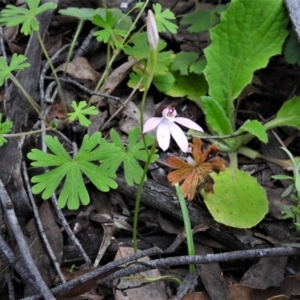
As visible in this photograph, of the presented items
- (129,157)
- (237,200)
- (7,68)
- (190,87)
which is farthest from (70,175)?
(190,87)

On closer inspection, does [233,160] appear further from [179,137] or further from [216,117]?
[179,137]

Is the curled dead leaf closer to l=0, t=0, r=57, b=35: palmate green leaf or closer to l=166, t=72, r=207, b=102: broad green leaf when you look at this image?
l=166, t=72, r=207, b=102: broad green leaf

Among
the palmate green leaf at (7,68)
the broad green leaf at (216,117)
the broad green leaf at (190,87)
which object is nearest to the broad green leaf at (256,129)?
the broad green leaf at (216,117)

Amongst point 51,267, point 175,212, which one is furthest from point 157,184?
point 51,267

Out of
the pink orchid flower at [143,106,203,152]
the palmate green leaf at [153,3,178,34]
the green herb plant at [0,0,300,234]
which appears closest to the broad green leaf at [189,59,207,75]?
the green herb plant at [0,0,300,234]

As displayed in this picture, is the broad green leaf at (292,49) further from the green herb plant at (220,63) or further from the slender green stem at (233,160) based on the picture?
the slender green stem at (233,160)

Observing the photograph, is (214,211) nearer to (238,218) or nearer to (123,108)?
(238,218)
